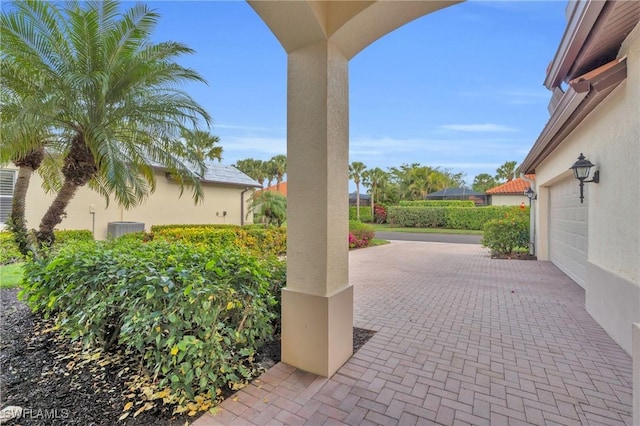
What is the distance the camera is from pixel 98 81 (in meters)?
5.25

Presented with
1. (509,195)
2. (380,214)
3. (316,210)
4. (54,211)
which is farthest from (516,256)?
(380,214)

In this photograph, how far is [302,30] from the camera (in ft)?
9.57

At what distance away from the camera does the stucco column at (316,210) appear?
118 inches

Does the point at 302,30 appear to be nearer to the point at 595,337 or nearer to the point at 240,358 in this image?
the point at 240,358

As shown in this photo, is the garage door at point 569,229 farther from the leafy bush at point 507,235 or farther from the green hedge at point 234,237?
the green hedge at point 234,237

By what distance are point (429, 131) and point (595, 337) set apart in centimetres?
3351

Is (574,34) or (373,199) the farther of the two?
(373,199)

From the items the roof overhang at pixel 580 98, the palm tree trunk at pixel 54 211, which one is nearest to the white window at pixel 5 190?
the palm tree trunk at pixel 54 211

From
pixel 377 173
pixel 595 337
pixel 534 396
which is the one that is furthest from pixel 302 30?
pixel 377 173

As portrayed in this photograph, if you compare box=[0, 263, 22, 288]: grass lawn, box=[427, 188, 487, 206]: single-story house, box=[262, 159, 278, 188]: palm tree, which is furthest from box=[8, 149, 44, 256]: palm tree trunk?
box=[427, 188, 487, 206]: single-story house

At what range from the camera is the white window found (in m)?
9.60

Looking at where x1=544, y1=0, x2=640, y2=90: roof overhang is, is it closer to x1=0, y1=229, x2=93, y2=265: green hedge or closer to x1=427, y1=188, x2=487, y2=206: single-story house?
x1=0, y1=229, x2=93, y2=265: green hedge

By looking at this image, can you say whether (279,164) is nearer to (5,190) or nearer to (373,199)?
(373,199)

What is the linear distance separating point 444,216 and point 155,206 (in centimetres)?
2330
